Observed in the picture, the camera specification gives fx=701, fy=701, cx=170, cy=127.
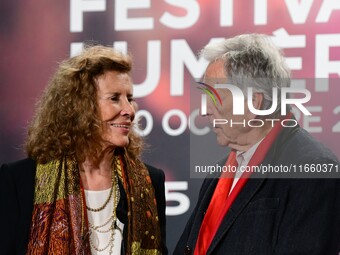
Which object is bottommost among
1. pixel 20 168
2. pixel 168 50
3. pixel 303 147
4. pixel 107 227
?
pixel 107 227

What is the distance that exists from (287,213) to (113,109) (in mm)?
871

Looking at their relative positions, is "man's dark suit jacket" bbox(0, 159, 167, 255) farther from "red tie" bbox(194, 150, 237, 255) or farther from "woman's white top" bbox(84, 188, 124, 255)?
"red tie" bbox(194, 150, 237, 255)

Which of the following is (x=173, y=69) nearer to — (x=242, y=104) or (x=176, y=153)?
(x=176, y=153)

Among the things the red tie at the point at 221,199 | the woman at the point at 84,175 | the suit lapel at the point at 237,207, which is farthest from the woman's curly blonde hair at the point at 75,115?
the suit lapel at the point at 237,207

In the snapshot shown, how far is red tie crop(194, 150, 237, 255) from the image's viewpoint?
7.39ft

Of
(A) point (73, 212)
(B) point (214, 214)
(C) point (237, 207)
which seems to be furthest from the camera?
(A) point (73, 212)

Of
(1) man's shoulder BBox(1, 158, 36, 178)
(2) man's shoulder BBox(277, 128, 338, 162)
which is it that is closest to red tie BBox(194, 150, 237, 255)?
(2) man's shoulder BBox(277, 128, 338, 162)

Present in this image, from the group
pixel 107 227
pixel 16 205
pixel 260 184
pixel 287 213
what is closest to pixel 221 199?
pixel 260 184

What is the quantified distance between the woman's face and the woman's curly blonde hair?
0.07ft

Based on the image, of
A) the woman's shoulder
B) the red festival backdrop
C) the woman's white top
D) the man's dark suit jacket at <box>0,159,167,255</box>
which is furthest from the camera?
the red festival backdrop

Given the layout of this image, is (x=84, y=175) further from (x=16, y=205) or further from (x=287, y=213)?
(x=287, y=213)

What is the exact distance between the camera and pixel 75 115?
268 centimetres

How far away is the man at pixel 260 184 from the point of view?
2.02 metres

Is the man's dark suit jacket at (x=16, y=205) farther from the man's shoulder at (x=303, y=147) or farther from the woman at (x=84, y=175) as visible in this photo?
the man's shoulder at (x=303, y=147)
